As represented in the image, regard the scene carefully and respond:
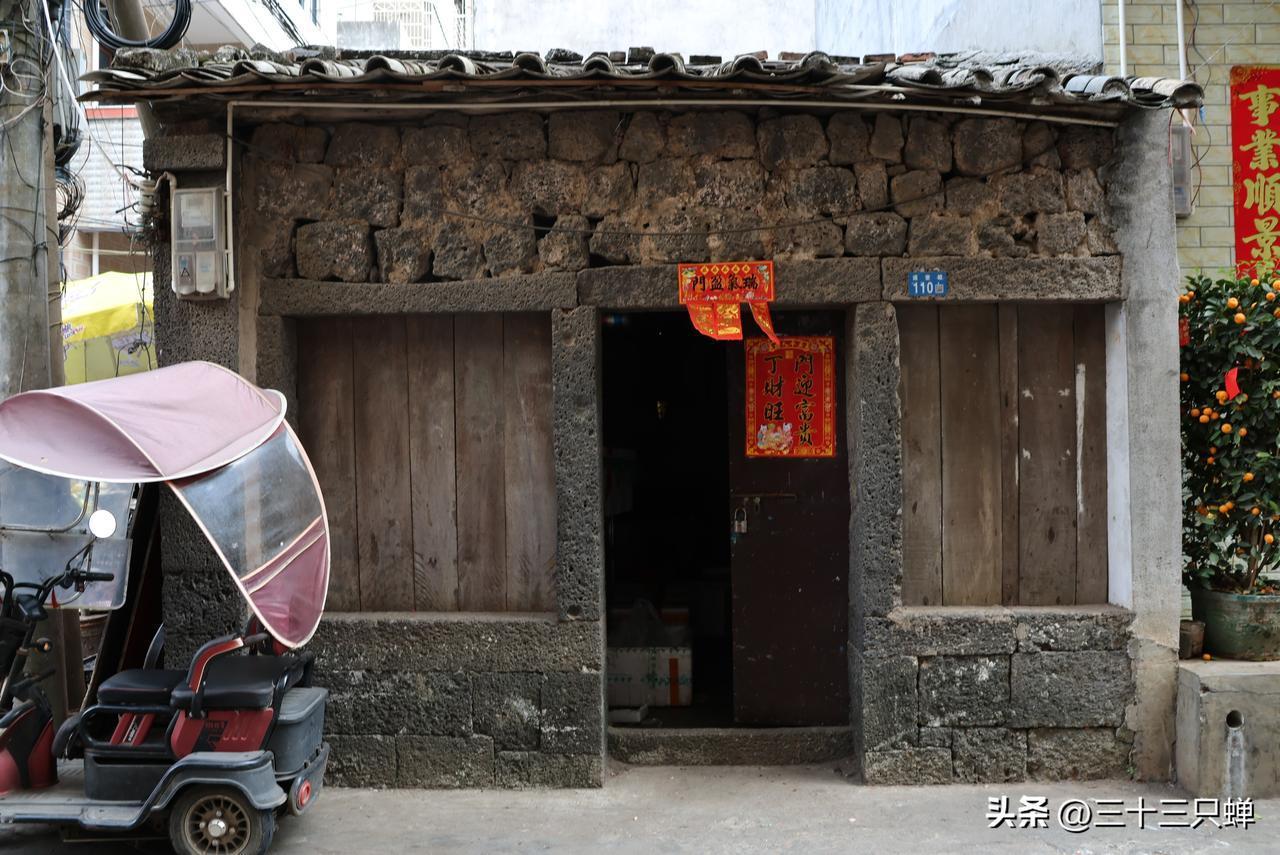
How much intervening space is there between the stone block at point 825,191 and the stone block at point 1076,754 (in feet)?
9.59

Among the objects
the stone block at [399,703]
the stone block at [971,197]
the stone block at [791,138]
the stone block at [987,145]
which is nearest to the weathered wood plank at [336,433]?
the stone block at [399,703]

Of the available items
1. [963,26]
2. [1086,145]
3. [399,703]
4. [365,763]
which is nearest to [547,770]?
[399,703]

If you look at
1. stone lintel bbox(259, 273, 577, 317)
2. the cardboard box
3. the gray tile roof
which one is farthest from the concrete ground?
the gray tile roof

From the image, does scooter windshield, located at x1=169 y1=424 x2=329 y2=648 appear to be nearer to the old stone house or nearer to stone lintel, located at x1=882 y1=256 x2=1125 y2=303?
the old stone house

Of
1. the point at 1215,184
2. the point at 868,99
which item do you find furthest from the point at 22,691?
the point at 1215,184

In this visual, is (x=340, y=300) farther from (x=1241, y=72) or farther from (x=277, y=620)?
(x=1241, y=72)

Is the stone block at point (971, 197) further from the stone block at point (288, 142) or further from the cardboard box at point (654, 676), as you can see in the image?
the stone block at point (288, 142)

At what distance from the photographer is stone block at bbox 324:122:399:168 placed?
5.55 m

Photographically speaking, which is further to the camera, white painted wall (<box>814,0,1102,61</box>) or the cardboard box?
the cardboard box

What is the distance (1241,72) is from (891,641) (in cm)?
375

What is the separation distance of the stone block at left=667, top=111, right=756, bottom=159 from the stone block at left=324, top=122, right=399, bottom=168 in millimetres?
1490

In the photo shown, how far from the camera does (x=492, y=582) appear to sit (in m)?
5.72

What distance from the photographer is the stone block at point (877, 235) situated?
547 centimetres

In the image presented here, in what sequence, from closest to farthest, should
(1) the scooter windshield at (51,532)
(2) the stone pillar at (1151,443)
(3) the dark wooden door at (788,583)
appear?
(1) the scooter windshield at (51,532), (2) the stone pillar at (1151,443), (3) the dark wooden door at (788,583)
